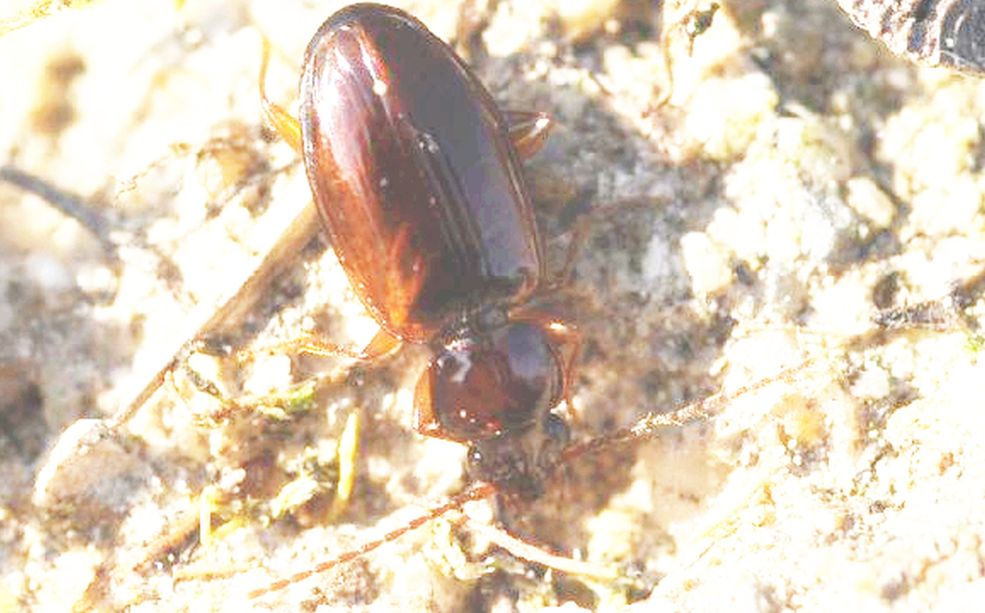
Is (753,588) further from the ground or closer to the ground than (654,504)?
further from the ground

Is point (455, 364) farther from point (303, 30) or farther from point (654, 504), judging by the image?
point (303, 30)

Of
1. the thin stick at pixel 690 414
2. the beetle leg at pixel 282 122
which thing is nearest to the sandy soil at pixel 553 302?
the thin stick at pixel 690 414

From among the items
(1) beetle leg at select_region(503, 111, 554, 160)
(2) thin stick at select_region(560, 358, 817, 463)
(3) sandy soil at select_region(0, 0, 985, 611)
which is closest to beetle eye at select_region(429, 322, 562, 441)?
(3) sandy soil at select_region(0, 0, 985, 611)

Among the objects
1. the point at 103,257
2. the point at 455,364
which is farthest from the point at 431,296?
the point at 103,257

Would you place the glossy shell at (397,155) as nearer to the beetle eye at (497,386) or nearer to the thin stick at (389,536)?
the beetle eye at (497,386)

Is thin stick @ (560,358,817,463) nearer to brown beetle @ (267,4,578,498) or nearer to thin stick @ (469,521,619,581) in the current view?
brown beetle @ (267,4,578,498)

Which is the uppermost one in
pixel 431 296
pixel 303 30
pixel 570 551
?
pixel 303 30
